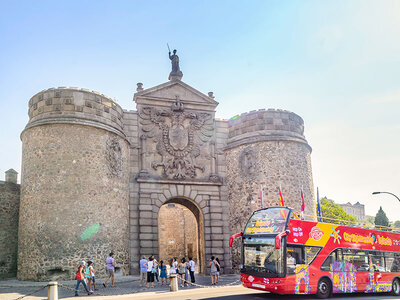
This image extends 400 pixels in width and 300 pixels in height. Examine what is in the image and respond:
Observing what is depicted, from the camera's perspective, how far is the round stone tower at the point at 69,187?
17167 millimetres

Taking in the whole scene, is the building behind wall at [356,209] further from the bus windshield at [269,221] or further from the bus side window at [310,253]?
the bus windshield at [269,221]

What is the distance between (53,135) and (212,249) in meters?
10.3

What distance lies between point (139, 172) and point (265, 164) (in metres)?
7.19

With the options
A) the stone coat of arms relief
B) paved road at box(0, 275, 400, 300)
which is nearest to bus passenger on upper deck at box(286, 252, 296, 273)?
paved road at box(0, 275, 400, 300)

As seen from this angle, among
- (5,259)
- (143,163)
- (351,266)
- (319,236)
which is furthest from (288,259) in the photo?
(5,259)

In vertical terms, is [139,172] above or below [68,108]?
below

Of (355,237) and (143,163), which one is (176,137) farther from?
(355,237)

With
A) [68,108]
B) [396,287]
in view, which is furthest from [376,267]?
[68,108]

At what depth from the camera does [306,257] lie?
12461 millimetres

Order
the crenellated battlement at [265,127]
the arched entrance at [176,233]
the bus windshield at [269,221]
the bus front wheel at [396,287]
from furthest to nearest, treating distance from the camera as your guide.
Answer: the arched entrance at [176,233] < the crenellated battlement at [265,127] < the bus front wheel at [396,287] < the bus windshield at [269,221]

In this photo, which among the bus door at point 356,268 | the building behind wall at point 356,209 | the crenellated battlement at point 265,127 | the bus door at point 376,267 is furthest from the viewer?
the building behind wall at point 356,209

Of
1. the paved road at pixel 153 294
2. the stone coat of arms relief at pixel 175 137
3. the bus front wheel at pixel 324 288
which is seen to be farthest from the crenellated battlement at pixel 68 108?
the bus front wheel at pixel 324 288

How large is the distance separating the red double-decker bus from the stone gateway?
7986mm

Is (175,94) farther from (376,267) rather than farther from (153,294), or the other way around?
(376,267)
